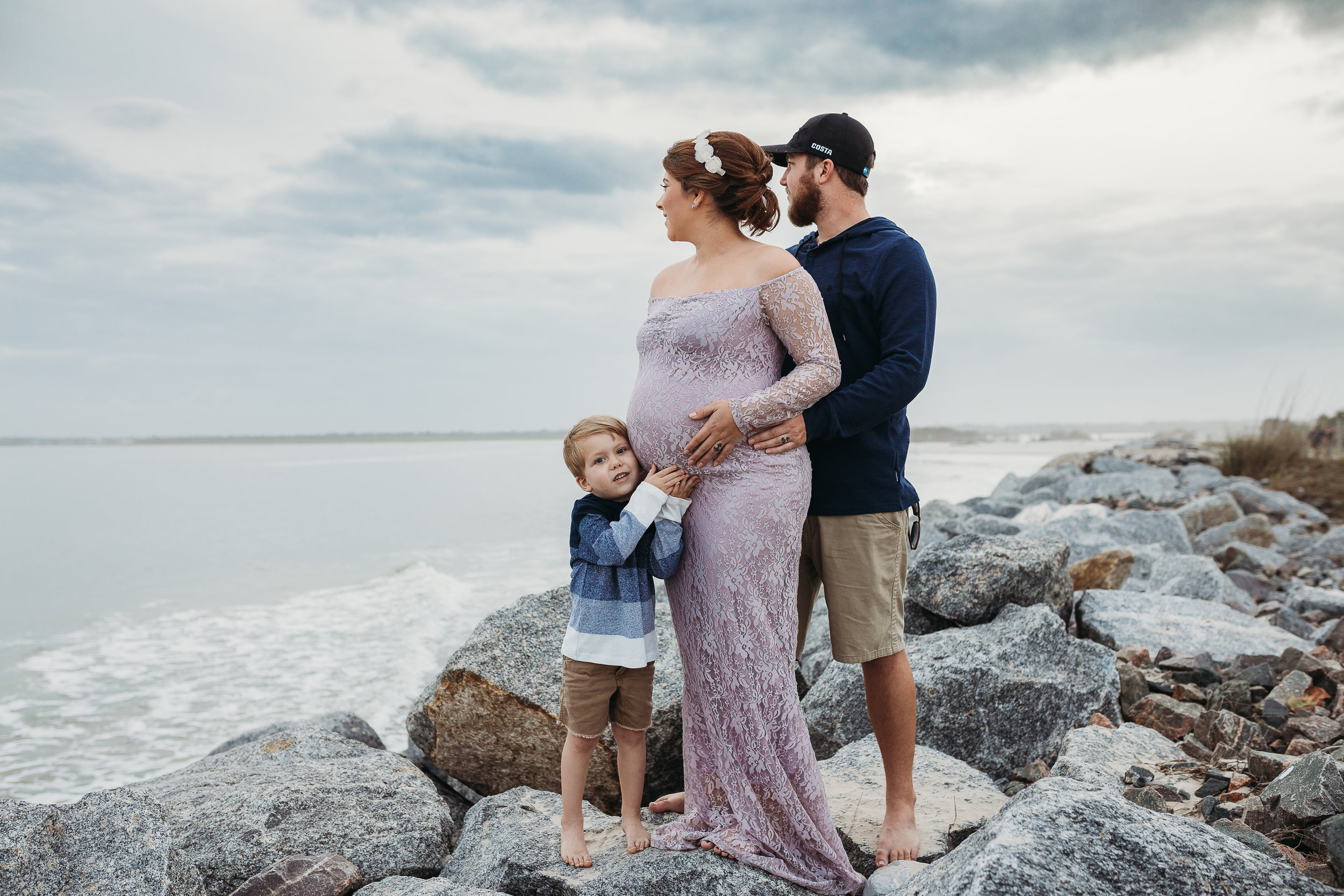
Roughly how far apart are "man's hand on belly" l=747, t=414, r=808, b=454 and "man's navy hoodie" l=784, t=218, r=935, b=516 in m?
0.05

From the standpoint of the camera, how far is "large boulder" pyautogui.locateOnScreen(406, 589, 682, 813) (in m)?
4.21

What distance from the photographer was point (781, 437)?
8.91 feet

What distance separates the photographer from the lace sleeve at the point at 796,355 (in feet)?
8.63

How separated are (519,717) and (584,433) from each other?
2114 millimetres

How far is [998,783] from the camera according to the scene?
12.9 feet

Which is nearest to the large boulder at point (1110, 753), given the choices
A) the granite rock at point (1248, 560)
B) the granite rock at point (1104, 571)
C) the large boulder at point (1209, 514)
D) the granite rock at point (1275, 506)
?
the granite rock at point (1104, 571)

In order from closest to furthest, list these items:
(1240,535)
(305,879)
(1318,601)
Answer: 1. (305,879)
2. (1318,601)
3. (1240,535)

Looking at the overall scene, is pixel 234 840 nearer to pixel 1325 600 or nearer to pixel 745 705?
pixel 745 705

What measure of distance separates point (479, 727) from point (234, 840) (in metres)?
1.33

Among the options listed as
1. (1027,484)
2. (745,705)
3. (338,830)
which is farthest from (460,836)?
(1027,484)

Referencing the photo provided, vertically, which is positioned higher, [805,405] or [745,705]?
[805,405]

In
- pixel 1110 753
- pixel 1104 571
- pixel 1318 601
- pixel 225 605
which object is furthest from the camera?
pixel 225 605

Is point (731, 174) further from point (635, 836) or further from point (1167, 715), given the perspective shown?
point (1167, 715)

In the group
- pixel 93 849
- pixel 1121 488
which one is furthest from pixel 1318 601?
pixel 1121 488
